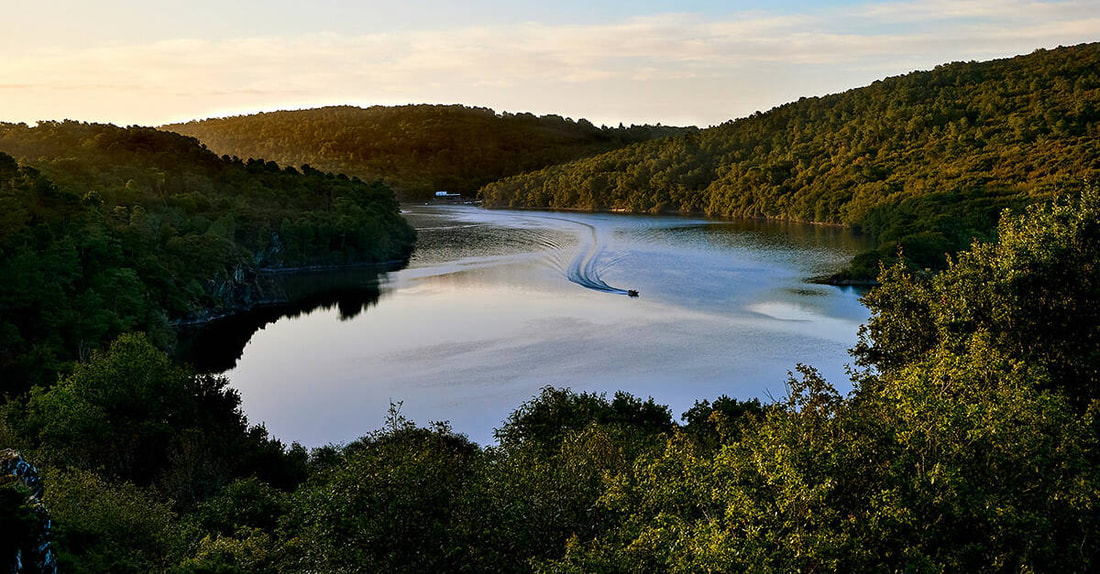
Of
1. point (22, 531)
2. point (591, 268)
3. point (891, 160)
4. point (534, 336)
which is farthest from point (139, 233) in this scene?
point (891, 160)

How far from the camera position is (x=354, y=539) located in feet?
35.8

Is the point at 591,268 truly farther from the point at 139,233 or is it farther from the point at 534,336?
the point at 139,233

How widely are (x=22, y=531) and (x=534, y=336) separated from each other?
37740 millimetres

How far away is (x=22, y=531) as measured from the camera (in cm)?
881

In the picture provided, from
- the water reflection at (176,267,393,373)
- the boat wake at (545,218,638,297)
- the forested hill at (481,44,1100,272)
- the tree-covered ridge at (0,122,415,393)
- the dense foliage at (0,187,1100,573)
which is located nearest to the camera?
the dense foliage at (0,187,1100,573)

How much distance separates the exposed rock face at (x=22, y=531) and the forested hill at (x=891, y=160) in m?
63.9

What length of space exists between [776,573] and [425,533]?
5066 millimetres

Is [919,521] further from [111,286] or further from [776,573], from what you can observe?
[111,286]

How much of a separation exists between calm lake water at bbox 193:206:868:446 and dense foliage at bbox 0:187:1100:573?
652 inches

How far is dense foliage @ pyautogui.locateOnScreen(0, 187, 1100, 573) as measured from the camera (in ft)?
29.5

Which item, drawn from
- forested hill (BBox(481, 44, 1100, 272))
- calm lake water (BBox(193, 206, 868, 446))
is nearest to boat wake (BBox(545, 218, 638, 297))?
calm lake water (BBox(193, 206, 868, 446))

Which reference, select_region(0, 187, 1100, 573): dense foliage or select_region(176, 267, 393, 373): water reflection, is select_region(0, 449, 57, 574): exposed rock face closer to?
select_region(0, 187, 1100, 573): dense foliage

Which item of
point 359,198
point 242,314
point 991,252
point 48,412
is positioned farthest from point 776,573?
point 359,198

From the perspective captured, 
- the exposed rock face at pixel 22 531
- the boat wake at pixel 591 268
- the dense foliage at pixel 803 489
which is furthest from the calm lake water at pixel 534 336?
the exposed rock face at pixel 22 531
